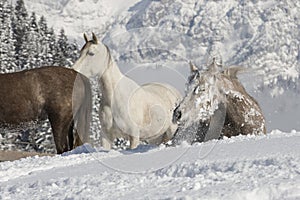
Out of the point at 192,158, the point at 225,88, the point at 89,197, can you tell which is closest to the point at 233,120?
the point at 225,88

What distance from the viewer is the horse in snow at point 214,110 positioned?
23.1 feet

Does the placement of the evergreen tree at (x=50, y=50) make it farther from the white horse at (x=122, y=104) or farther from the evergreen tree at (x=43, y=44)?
the white horse at (x=122, y=104)

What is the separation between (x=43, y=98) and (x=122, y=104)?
196 centimetres

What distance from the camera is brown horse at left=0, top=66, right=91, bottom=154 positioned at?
10750mm

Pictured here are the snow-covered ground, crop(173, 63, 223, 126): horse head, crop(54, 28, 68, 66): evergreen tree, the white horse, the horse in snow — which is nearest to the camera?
the snow-covered ground

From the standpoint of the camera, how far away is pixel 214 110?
7.49 metres

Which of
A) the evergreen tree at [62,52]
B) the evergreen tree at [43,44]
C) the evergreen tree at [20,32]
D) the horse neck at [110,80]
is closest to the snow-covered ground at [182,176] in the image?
the horse neck at [110,80]

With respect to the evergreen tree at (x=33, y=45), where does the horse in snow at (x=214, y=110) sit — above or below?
above

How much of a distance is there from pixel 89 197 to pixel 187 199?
95 centimetres

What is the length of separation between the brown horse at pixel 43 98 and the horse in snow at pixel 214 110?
139 inches

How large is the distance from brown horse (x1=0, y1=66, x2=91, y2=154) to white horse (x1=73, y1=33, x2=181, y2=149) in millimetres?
488

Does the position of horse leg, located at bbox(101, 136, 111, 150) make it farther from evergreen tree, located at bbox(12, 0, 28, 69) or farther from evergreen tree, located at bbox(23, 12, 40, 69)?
evergreen tree, located at bbox(12, 0, 28, 69)

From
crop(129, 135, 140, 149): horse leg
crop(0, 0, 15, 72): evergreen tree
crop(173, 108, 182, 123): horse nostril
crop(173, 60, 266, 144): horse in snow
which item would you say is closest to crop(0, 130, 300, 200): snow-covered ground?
crop(173, 108, 182, 123): horse nostril

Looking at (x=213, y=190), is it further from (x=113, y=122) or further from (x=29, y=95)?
(x=29, y=95)
